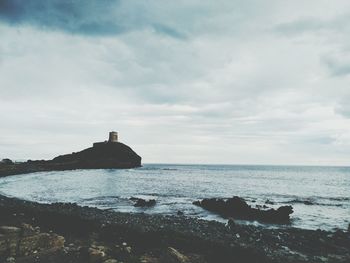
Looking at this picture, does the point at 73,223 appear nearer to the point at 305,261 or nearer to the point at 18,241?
the point at 18,241

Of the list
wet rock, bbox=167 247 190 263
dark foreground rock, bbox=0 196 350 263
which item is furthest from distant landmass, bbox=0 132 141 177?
wet rock, bbox=167 247 190 263

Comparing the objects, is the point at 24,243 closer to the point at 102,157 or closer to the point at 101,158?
the point at 101,158

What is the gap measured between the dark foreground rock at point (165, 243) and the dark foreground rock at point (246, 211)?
6098 mm

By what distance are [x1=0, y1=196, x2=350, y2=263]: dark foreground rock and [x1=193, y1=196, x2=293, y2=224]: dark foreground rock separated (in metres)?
6.10


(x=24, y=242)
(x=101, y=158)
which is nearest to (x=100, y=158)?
(x=101, y=158)

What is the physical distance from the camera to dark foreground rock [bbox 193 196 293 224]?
95.1ft

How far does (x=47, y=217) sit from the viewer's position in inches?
838

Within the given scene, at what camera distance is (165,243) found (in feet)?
53.5

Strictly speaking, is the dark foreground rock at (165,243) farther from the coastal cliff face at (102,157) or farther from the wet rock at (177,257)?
the coastal cliff face at (102,157)

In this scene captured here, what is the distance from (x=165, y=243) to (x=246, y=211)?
17.5m

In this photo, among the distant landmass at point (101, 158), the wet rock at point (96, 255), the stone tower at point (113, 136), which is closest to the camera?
the wet rock at point (96, 255)

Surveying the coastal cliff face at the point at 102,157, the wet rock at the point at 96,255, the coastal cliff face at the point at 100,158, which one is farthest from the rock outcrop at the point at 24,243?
the coastal cliff face at the point at 102,157

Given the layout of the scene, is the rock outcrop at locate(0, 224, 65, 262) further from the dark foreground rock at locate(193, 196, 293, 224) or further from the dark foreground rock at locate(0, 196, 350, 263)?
the dark foreground rock at locate(193, 196, 293, 224)

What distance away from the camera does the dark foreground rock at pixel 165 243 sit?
13.3m
